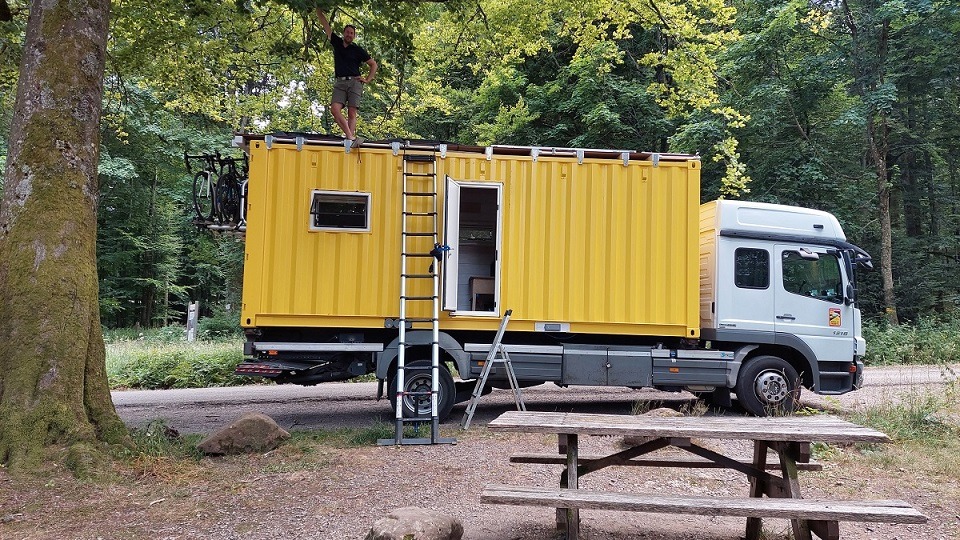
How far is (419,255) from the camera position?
6.56m

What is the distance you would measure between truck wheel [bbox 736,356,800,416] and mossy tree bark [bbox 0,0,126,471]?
22.8ft

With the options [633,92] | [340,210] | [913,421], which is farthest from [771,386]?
[633,92]

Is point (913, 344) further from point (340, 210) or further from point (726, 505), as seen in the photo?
point (726, 505)

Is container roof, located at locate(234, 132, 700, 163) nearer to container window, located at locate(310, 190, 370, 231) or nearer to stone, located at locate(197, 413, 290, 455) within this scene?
container window, located at locate(310, 190, 370, 231)

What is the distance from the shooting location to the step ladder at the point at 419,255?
645 centimetres

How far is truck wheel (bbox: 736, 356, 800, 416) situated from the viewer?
24.4 feet

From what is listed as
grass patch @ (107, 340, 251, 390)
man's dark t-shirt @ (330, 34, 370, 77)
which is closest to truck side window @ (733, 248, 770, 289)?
man's dark t-shirt @ (330, 34, 370, 77)

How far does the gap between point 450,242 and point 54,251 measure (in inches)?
148

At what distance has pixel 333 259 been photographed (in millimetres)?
6809

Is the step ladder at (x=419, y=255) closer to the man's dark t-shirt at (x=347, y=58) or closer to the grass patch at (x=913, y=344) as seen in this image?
the man's dark t-shirt at (x=347, y=58)

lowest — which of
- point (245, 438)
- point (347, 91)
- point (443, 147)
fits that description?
point (245, 438)

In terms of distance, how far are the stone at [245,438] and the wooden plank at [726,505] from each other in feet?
10.3

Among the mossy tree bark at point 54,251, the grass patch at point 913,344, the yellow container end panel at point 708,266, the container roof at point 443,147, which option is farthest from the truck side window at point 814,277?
the grass patch at point 913,344

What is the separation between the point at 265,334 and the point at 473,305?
321cm
